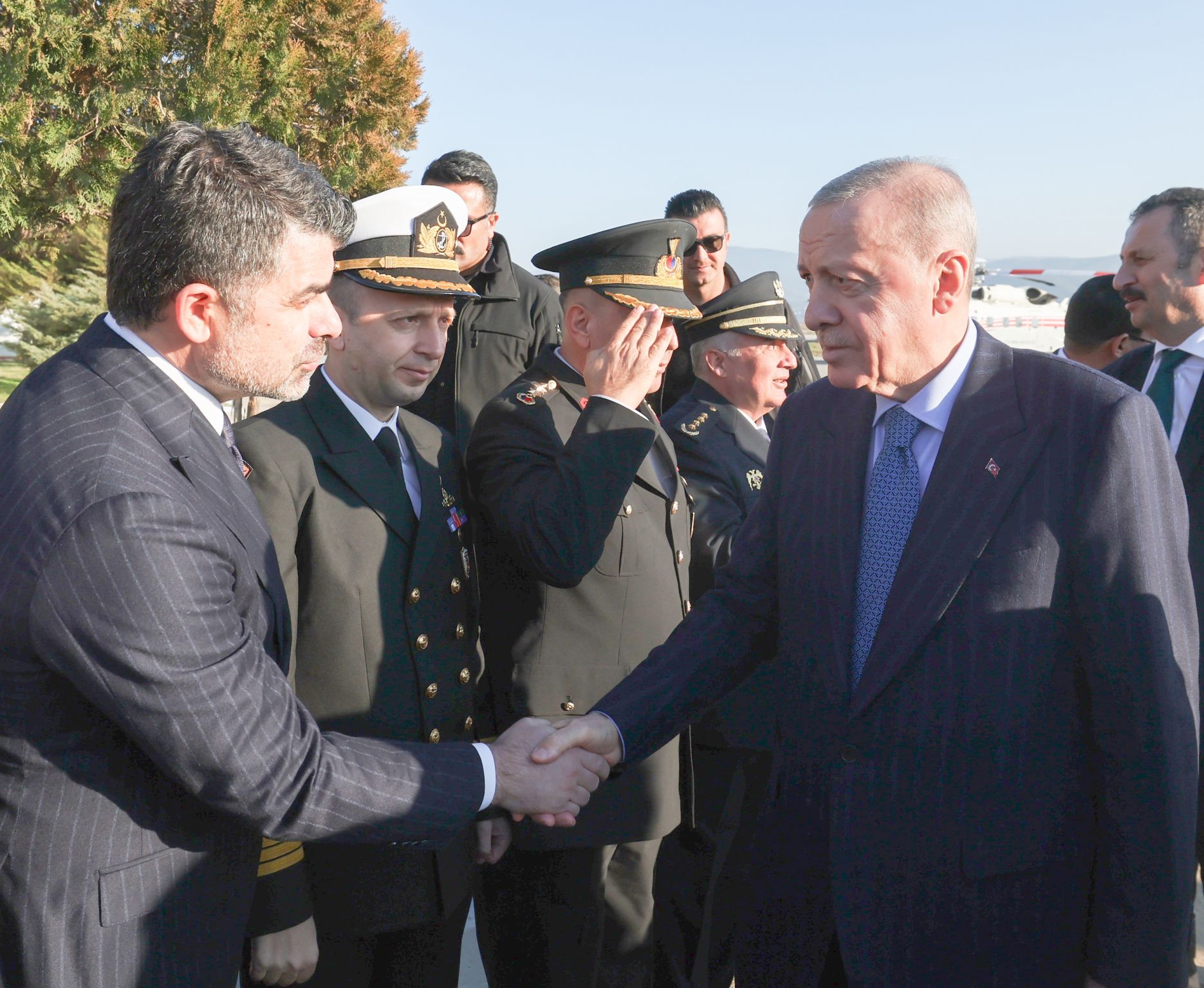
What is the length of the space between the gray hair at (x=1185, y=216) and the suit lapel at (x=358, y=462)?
327cm

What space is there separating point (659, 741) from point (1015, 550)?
38.0 inches

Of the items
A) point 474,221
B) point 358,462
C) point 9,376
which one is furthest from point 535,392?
point 9,376

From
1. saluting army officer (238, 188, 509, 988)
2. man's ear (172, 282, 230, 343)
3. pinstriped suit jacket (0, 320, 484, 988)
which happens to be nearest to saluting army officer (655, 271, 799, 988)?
saluting army officer (238, 188, 509, 988)

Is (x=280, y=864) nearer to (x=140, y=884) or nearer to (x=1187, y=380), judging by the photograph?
(x=140, y=884)

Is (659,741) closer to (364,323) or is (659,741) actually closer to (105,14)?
(364,323)

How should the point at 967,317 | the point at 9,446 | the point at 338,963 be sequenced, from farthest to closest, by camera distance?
1. the point at 338,963
2. the point at 967,317
3. the point at 9,446

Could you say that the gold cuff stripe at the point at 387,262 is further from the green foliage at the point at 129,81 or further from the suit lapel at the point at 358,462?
the green foliage at the point at 129,81

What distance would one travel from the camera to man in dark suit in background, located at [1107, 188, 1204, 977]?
3.94 meters

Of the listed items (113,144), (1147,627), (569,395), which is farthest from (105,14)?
(1147,627)

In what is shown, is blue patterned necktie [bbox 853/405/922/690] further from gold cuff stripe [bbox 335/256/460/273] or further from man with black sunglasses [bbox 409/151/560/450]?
man with black sunglasses [bbox 409/151/560/450]

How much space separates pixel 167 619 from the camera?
5.36ft

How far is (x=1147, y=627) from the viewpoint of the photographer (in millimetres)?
1798

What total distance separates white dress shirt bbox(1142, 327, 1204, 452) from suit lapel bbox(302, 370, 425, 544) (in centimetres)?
290

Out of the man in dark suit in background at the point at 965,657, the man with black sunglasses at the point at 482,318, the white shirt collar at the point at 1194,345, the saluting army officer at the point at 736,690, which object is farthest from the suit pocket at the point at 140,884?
the white shirt collar at the point at 1194,345
